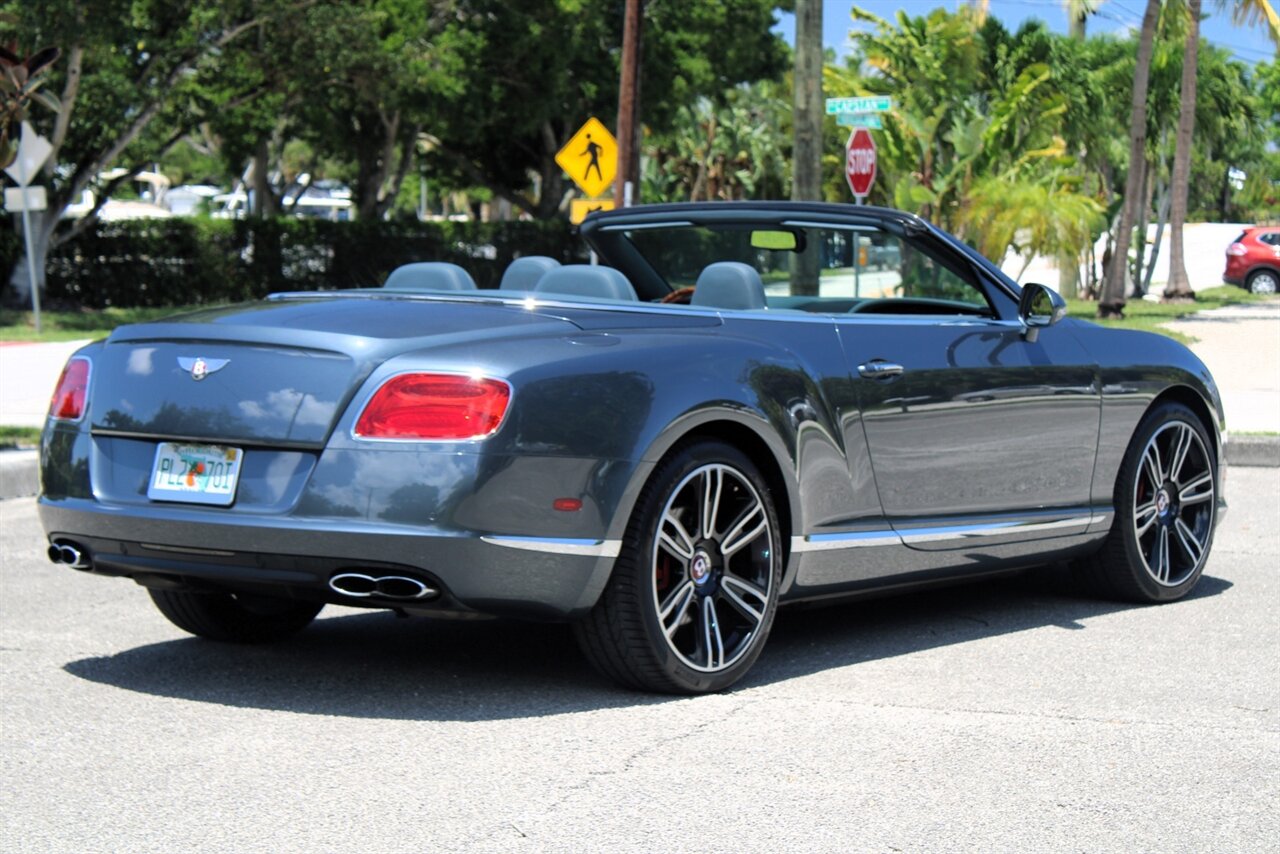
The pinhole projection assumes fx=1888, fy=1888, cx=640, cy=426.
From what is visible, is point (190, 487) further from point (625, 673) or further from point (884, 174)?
point (884, 174)

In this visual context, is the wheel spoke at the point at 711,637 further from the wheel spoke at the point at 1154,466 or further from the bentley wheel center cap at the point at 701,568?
the wheel spoke at the point at 1154,466

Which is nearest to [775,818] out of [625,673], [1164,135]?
[625,673]

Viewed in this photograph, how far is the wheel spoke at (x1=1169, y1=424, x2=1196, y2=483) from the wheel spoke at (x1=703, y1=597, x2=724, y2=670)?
8.78 feet

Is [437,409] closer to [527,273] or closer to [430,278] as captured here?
[430,278]

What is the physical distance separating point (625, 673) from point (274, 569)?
104cm

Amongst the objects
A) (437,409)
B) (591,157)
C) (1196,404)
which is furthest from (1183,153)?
(437,409)

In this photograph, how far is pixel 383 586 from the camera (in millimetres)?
5020

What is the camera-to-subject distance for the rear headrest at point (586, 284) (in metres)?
6.23

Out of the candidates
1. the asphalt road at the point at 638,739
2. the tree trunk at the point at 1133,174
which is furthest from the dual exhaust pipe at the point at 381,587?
the tree trunk at the point at 1133,174

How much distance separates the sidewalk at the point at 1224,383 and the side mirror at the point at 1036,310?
653 centimetres

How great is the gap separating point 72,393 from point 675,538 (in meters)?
1.84

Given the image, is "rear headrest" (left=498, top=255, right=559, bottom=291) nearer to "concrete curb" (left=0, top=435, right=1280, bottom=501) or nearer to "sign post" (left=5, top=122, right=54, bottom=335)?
"concrete curb" (left=0, top=435, right=1280, bottom=501)

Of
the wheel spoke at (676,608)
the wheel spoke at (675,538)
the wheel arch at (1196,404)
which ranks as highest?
the wheel arch at (1196,404)

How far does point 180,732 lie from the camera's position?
16.4 feet
